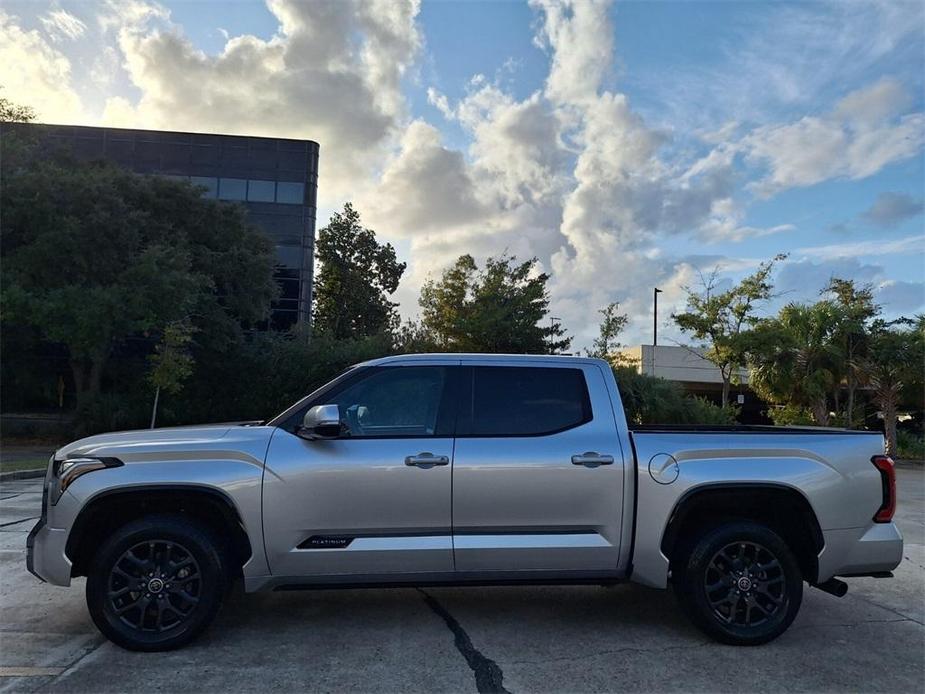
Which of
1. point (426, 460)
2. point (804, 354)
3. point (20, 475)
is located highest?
point (804, 354)

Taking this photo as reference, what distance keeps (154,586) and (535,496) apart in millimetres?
2437

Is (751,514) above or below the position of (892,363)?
below

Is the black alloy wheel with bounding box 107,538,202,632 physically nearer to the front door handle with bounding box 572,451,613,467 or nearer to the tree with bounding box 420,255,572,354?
the front door handle with bounding box 572,451,613,467

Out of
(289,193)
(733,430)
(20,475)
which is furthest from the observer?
(289,193)

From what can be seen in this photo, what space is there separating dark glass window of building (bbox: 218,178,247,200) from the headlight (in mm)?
33795

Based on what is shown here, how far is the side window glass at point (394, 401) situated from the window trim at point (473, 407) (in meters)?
0.15

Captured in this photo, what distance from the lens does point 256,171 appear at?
1416 inches

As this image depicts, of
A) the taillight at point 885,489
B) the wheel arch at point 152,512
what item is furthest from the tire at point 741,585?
the wheel arch at point 152,512

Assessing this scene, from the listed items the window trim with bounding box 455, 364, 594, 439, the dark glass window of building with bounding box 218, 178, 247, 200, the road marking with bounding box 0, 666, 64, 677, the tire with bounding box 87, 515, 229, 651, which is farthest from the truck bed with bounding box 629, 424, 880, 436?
the dark glass window of building with bounding box 218, 178, 247, 200

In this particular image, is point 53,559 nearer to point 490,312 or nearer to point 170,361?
point 170,361

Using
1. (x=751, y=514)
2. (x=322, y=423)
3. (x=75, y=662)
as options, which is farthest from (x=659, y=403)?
(x=75, y=662)

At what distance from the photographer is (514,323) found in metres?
30.9

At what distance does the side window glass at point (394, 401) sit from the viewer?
15.0 feet

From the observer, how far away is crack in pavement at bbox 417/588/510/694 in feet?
12.4
